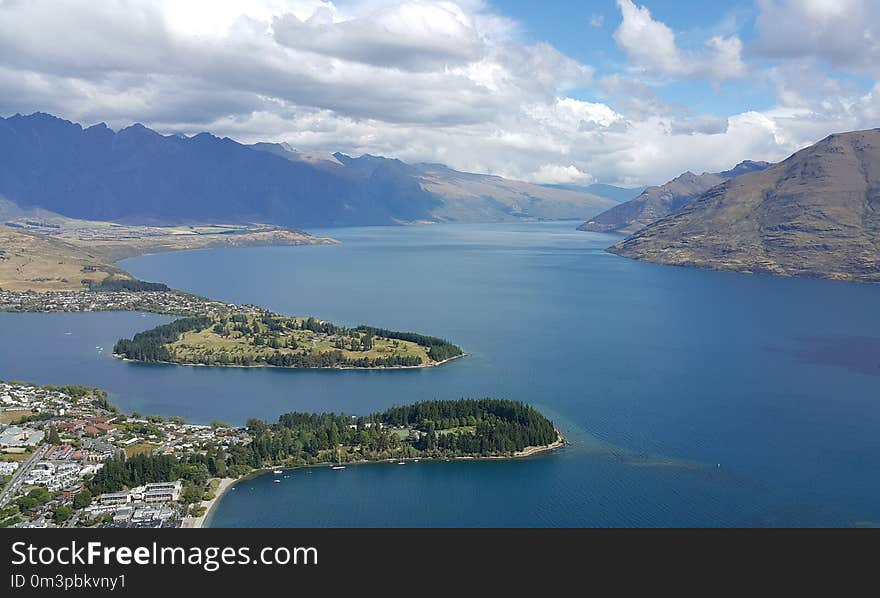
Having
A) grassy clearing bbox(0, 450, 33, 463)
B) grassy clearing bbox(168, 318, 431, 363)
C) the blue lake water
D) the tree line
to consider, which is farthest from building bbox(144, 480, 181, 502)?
the tree line

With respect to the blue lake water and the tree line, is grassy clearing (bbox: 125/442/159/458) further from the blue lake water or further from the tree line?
the tree line

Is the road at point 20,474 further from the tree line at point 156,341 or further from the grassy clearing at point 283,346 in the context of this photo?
the grassy clearing at point 283,346

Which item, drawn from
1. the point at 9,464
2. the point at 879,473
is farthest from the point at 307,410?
the point at 879,473

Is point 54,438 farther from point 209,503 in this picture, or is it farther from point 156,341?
point 156,341

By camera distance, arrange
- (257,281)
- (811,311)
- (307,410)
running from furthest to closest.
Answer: (257,281), (811,311), (307,410)

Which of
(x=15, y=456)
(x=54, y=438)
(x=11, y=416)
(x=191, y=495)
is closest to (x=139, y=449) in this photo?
(x=54, y=438)

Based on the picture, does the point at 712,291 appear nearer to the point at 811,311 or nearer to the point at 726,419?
the point at 811,311

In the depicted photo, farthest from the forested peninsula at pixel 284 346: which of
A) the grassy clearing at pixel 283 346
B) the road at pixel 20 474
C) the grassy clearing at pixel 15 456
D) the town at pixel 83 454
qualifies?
the grassy clearing at pixel 15 456
